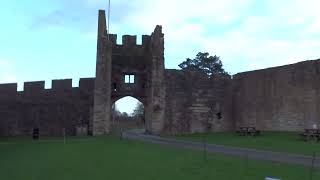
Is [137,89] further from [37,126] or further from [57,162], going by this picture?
[57,162]

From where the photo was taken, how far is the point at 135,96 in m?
44.9

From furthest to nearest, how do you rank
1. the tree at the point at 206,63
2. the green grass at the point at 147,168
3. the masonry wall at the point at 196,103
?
the tree at the point at 206,63
the masonry wall at the point at 196,103
the green grass at the point at 147,168

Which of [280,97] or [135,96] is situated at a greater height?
[135,96]

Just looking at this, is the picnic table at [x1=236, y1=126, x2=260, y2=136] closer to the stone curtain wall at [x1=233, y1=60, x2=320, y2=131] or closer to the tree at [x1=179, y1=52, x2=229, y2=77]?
the stone curtain wall at [x1=233, y1=60, x2=320, y2=131]

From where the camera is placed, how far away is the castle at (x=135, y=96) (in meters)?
41.8

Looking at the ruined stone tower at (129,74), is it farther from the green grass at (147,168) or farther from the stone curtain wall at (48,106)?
the green grass at (147,168)

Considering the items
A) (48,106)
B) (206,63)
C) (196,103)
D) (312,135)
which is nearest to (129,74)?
(196,103)

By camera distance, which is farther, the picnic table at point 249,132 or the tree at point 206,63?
the tree at point 206,63

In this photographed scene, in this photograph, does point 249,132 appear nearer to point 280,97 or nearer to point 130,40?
point 280,97

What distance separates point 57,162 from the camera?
1816cm

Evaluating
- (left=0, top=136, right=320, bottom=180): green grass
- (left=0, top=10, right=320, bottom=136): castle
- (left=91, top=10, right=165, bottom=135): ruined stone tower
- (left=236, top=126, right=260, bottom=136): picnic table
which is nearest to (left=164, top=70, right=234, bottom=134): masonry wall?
(left=0, top=10, right=320, bottom=136): castle

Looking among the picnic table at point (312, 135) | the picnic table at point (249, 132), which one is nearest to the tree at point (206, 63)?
the picnic table at point (249, 132)

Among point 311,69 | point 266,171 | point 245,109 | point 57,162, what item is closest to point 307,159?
point 266,171

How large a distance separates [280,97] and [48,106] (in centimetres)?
1873
